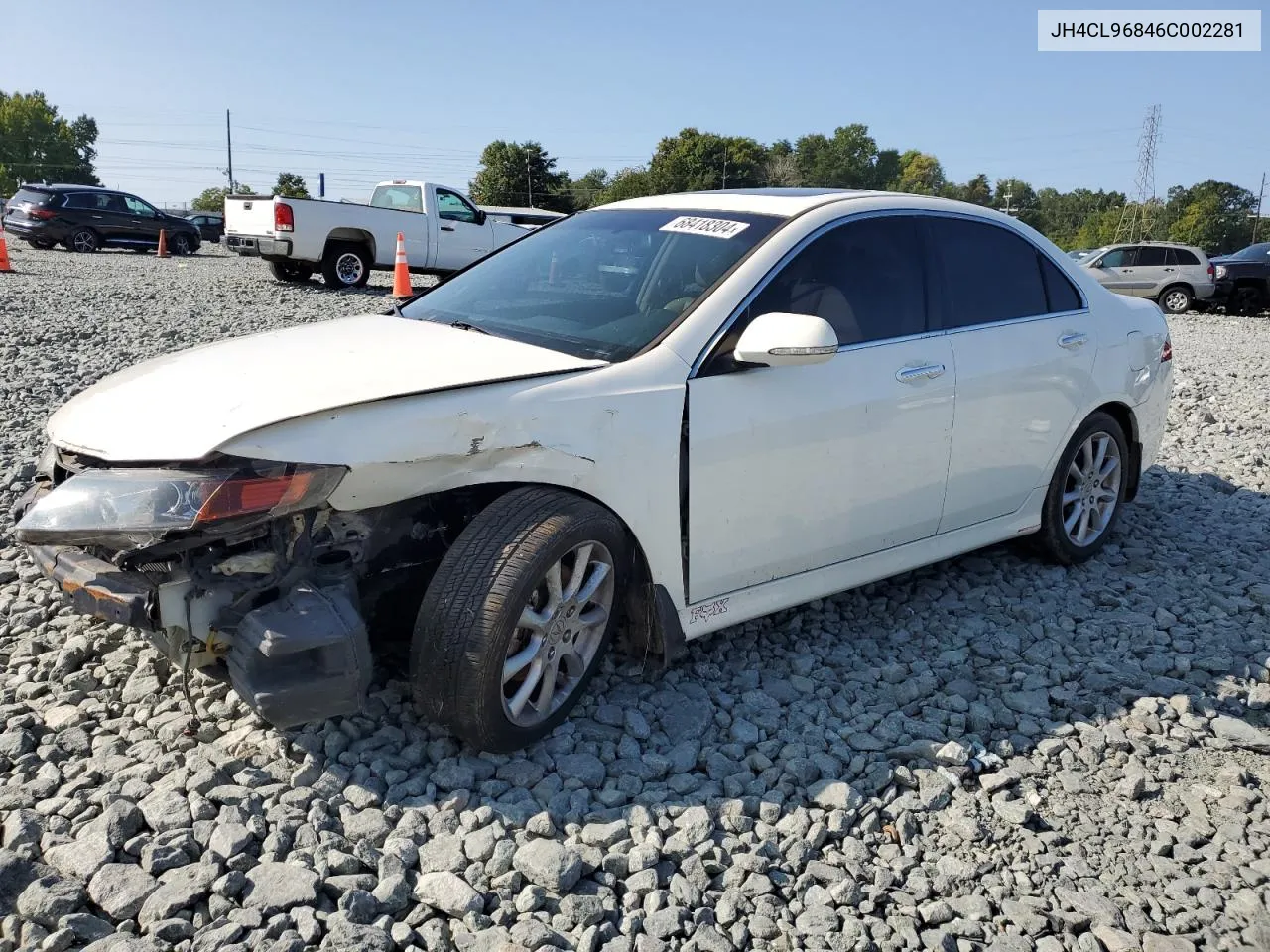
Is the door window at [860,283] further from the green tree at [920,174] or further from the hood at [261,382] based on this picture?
the green tree at [920,174]

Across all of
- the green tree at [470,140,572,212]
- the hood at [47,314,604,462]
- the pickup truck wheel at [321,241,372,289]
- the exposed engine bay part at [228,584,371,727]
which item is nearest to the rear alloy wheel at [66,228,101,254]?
the pickup truck wheel at [321,241,372,289]

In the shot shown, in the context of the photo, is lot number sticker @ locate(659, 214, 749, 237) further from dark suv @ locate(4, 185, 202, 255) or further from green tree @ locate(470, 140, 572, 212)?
green tree @ locate(470, 140, 572, 212)

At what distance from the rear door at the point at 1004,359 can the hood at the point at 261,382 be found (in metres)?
1.74

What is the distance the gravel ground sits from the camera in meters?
2.37

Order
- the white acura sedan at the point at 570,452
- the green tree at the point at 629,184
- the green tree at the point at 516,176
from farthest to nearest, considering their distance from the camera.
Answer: the green tree at the point at 629,184 < the green tree at the point at 516,176 < the white acura sedan at the point at 570,452

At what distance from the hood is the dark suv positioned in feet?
75.5

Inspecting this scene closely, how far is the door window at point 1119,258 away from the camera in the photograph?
21.3 meters

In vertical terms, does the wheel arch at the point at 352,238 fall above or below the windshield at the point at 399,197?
below

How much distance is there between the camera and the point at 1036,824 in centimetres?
284

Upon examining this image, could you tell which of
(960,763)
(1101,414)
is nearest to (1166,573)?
(1101,414)

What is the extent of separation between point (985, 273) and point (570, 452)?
2266mm

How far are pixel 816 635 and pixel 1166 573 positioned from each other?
2.02m

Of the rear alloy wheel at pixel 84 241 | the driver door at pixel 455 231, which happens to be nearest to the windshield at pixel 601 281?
the driver door at pixel 455 231

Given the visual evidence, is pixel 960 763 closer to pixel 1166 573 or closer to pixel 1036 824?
pixel 1036 824
